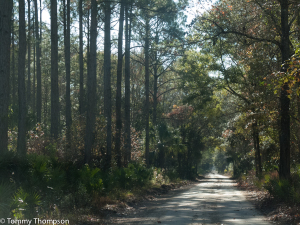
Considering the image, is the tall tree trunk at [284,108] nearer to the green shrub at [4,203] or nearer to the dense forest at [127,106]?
the dense forest at [127,106]

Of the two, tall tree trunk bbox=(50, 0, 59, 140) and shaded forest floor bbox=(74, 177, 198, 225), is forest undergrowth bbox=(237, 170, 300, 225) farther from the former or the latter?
tall tree trunk bbox=(50, 0, 59, 140)

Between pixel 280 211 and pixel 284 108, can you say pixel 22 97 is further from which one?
pixel 280 211

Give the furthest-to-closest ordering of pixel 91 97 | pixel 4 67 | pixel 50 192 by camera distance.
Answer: pixel 91 97
pixel 4 67
pixel 50 192

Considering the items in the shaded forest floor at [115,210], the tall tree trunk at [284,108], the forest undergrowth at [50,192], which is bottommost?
the shaded forest floor at [115,210]

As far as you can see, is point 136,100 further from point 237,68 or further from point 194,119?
point 237,68

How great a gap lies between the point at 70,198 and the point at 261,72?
1287cm

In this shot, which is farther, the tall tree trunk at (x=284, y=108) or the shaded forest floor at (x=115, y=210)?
the tall tree trunk at (x=284, y=108)

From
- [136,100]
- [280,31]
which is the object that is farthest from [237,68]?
[136,100]

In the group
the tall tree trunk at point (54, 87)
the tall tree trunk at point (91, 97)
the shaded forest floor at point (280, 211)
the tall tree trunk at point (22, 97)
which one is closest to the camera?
the shaded forest floor at point (280, 211)

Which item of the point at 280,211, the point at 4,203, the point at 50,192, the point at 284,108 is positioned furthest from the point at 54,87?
the point at 280,211

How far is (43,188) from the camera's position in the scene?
9.84 meters

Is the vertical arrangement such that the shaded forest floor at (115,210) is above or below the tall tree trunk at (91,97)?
below

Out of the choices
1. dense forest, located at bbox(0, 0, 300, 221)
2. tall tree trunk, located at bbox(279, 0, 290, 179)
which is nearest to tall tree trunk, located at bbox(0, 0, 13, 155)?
dense forest, located at bbox(0, 0, 300, 221)

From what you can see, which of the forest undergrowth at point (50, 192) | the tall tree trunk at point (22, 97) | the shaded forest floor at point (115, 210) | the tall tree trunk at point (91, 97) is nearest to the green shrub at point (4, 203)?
the forest undergrowth at point (50, 192)
